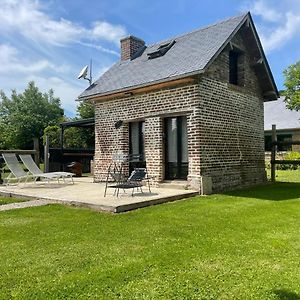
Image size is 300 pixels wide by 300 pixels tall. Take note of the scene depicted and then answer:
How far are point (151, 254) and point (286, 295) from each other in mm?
1703

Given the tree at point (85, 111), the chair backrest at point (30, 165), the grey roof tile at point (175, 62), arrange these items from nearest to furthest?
the grey roof tile at point (175, 62), the chair backrest at point (30, 165), the tree at point (85, 111)

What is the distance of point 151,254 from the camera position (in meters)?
4.31

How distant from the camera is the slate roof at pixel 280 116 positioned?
30.1 m

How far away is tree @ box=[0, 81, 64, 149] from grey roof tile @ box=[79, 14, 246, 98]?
28858mm

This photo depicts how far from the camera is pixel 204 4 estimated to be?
9.71 metres

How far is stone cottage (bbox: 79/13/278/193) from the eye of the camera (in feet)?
33.6

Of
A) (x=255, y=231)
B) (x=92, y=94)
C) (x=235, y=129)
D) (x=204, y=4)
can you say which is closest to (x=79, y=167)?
(x=92, y=94)

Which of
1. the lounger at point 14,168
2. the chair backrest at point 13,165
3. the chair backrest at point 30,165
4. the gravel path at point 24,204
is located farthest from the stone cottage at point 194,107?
the gravel path at point 24,204

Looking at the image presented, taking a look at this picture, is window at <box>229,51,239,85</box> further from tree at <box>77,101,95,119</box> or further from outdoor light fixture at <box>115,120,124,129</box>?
tree at <box>77,101,95,119</box>

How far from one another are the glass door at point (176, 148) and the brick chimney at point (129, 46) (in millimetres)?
5184

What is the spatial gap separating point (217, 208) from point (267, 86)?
25.7 ft

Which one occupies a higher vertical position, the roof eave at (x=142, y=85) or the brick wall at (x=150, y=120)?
the roof eave at (x=142, y=85)

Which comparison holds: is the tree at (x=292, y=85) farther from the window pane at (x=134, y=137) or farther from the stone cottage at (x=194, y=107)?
the window pane at (x=134, y=137)

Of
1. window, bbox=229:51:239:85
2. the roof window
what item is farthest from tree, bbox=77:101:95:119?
window, bbox=229:51:239:85
